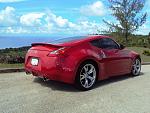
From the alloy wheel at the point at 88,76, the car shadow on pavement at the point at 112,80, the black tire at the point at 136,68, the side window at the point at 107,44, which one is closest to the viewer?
the alloy wheel at the point at 88,76

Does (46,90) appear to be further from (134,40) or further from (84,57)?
(134,40)

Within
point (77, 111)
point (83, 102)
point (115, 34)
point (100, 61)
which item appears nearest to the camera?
point (77, 111)

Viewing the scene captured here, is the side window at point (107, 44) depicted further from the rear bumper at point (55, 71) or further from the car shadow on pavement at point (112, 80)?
the rear bumper at point (55, 71)

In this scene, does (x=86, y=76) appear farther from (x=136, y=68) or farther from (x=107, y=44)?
(x=136, y=68)

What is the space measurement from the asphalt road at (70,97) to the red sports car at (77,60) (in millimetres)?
321

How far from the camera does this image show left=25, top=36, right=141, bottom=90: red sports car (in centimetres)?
938

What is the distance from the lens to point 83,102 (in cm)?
832

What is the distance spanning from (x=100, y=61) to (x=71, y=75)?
118 cm

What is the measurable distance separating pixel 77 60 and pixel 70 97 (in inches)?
42.8

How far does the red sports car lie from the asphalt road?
1.05ft

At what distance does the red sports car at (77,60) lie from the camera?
9383 mm

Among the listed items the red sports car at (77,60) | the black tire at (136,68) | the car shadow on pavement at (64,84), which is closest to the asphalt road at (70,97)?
the car shadow on pavement at (64,84)

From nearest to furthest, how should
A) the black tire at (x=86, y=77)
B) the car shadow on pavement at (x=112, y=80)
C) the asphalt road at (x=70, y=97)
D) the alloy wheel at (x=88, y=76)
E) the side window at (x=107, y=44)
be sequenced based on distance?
the asphalt road at (x=70, y=97)
the black tire at (x=86, y=77)
the alloy wheel at (x=88, y=76)
the car shadow on pavement at (x=112, y=80)
the side window at (x=107, y=44)

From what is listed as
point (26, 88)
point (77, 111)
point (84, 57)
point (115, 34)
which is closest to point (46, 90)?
point (26, 88)
